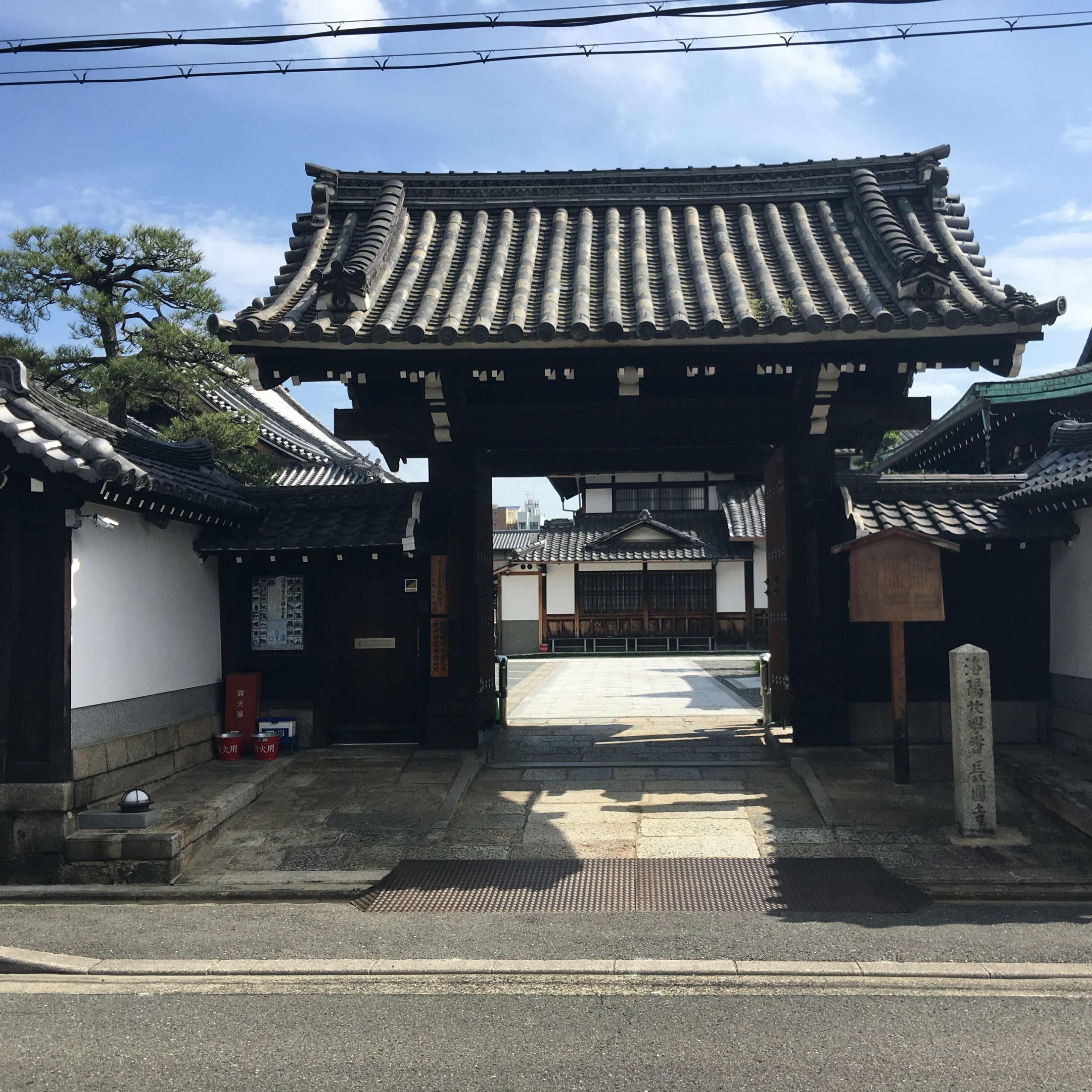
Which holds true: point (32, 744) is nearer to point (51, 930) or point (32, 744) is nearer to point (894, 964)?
point (51, 930)

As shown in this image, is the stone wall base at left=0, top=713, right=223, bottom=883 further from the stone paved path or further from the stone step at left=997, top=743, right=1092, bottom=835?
the stone step at left=997, top=743, right=1092, bottom=835

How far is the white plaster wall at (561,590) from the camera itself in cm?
3228

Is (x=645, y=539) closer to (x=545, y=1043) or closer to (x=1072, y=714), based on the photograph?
(x=1072, y=714)

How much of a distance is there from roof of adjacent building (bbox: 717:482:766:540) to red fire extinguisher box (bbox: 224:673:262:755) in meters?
23.3

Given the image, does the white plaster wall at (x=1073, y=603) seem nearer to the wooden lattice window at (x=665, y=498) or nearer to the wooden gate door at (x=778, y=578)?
the wooden gate door at (x=778, y=578)

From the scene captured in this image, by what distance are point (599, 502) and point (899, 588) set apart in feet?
86.4

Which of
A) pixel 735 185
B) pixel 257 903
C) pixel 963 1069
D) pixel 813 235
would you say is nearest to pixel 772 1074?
pixel 963 1069

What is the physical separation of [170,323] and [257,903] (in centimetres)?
1215

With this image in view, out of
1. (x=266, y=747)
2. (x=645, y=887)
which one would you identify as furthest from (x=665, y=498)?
(x=645, y=887)

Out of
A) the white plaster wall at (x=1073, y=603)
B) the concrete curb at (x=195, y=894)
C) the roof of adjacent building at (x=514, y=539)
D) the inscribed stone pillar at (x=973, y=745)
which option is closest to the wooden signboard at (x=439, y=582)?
the concrete curb at (x=195, y=894)

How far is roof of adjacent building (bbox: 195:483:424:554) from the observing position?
9727 mm

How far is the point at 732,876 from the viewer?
269 inches

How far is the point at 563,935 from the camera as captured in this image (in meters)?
5.81

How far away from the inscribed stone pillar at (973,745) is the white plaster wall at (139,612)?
24.3ft
